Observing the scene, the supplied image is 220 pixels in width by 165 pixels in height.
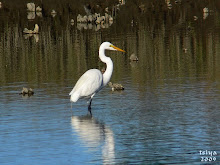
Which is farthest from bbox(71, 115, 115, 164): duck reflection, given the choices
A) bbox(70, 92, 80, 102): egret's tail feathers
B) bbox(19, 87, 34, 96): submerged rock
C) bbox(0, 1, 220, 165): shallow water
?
bbox(19, 87, 34, 96): submerged rock

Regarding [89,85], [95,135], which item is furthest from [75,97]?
[95,135]

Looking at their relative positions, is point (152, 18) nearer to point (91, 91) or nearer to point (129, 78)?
point (129, 78)

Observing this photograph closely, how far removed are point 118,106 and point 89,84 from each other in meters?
1.32

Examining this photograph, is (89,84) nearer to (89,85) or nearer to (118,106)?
(89,85)

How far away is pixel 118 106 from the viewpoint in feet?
66.3

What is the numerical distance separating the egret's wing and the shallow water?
26.7 inches

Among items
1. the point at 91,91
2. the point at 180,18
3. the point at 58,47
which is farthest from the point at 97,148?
the point at 180,18

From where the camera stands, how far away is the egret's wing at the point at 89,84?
19.5 m

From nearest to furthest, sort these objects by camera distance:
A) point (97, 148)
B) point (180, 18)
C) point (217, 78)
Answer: point (97, 148) < point (217, 78) < point (180, 18)

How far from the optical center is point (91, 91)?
64.6 feet

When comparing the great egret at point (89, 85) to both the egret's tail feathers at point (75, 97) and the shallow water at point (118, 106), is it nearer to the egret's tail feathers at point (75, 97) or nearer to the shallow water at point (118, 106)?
the egret's tail feathers at point (75, 97)

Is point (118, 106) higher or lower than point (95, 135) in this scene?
higher

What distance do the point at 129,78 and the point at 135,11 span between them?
145 ft

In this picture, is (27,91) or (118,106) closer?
(118,106)
